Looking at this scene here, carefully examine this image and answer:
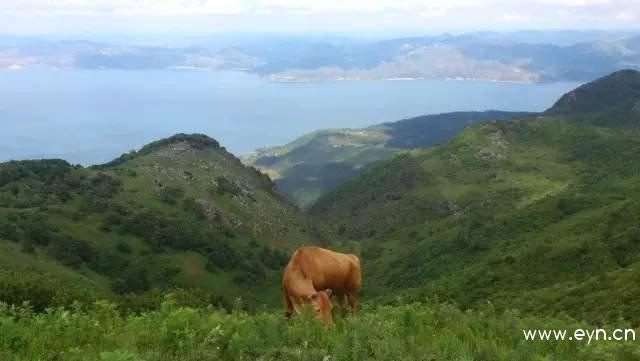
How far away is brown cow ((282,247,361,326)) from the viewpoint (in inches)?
527

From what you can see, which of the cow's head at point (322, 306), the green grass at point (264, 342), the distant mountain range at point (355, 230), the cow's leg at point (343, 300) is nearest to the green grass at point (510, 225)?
the distant mountain range at point (355, 230)

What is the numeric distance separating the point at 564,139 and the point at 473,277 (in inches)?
5665

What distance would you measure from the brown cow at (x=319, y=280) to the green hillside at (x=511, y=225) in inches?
311

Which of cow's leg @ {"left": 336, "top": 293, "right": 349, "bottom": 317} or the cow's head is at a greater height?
A: the cow's head

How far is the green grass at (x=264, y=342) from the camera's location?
9922 millimetres

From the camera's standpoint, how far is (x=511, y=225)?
108 meters

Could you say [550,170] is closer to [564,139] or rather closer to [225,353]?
[564,139]

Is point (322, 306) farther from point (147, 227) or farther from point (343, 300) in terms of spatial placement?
point (147, 227)

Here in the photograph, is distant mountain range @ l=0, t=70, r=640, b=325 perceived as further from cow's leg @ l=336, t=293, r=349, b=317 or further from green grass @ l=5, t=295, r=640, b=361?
green grass @ l=5, t=295, r=640, b=361

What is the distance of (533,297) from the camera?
150 ft

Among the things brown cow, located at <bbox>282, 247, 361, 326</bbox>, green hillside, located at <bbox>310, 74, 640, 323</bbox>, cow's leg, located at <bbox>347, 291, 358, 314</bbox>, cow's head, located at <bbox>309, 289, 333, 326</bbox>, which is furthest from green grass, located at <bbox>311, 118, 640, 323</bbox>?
cow's head, located at <bbox>309, 289, 333, 326</bbox>

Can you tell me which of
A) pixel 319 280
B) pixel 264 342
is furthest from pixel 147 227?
pixel 264 342

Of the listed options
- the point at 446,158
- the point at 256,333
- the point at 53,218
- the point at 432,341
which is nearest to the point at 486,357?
the point at 432,341

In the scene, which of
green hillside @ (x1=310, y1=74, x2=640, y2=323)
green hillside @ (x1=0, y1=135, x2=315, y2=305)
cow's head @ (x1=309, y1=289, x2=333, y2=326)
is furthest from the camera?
green hillside @ (x1=0, y1=135, x2=315, y2=305)
